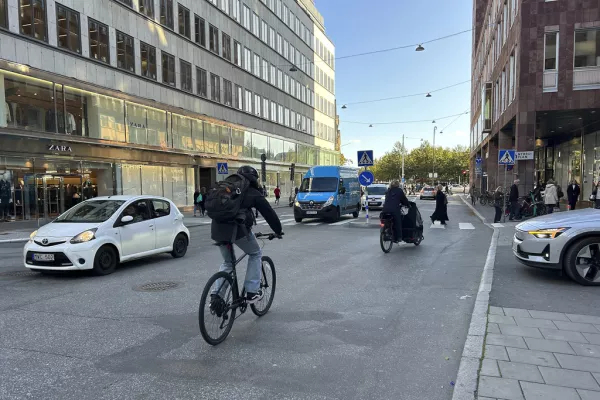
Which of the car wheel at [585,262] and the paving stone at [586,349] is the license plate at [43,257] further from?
the car wheel at [585,262]

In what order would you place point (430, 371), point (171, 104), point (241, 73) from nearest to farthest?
point (430, 371) < point (171, 104) < point (241, 73)

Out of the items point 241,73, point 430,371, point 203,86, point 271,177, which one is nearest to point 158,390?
point 430,371

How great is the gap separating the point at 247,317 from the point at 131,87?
21.4m

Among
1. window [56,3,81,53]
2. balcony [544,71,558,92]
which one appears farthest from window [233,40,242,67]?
balcony [544,71,558,92]

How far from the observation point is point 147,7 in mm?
24594

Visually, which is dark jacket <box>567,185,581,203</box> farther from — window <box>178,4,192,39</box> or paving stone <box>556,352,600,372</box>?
window <box>178,4,192,39</box>

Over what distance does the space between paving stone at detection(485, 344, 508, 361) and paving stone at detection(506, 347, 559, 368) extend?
48 millimetres

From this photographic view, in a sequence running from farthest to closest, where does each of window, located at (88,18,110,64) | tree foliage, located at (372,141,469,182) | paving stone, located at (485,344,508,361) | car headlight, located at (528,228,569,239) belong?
tree foliage, located at (372,141,469,182) < window, located at (88,18,110,64) < car headlight, located at (528,228,569,239) < paving stone, located at (485,344,508,361)

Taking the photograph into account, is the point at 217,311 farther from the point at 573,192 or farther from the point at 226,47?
the point at 226,47

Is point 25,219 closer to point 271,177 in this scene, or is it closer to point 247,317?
point 247,317

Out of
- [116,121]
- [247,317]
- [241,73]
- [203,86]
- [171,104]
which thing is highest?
[241,73]

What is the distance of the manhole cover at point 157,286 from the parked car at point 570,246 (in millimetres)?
5885

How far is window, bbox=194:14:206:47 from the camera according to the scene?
29.5 m

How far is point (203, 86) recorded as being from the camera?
3003 cm
